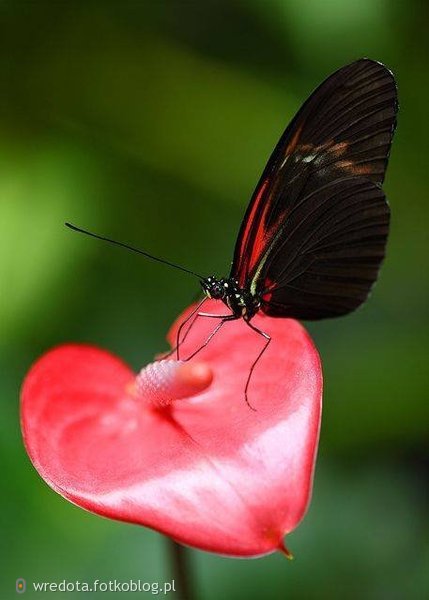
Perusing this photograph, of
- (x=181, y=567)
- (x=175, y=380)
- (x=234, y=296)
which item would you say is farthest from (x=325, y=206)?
(x=181, y=567)

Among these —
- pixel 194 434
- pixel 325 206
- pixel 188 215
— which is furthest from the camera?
pixel 188 215

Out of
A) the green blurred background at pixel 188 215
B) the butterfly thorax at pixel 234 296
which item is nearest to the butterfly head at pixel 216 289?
the butterfly thorax at pixel 234 296

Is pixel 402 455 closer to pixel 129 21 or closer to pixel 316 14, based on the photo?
pixel 316 14

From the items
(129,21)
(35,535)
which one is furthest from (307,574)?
(129,21)

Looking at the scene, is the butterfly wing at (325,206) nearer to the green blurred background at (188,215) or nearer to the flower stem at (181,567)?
the flower stem at (181,567)

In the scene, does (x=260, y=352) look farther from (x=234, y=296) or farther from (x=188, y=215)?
(x=188, y=215)

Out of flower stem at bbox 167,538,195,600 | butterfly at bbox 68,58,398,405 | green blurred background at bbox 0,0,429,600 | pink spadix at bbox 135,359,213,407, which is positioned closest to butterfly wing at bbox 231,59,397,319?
butterfly at bbox 68,58,398,405

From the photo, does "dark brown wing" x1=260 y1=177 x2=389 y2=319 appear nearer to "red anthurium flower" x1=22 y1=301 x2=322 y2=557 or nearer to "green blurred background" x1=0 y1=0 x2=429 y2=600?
"red anthurium flower" x1=22 y1=301 x2=322 y2=557
